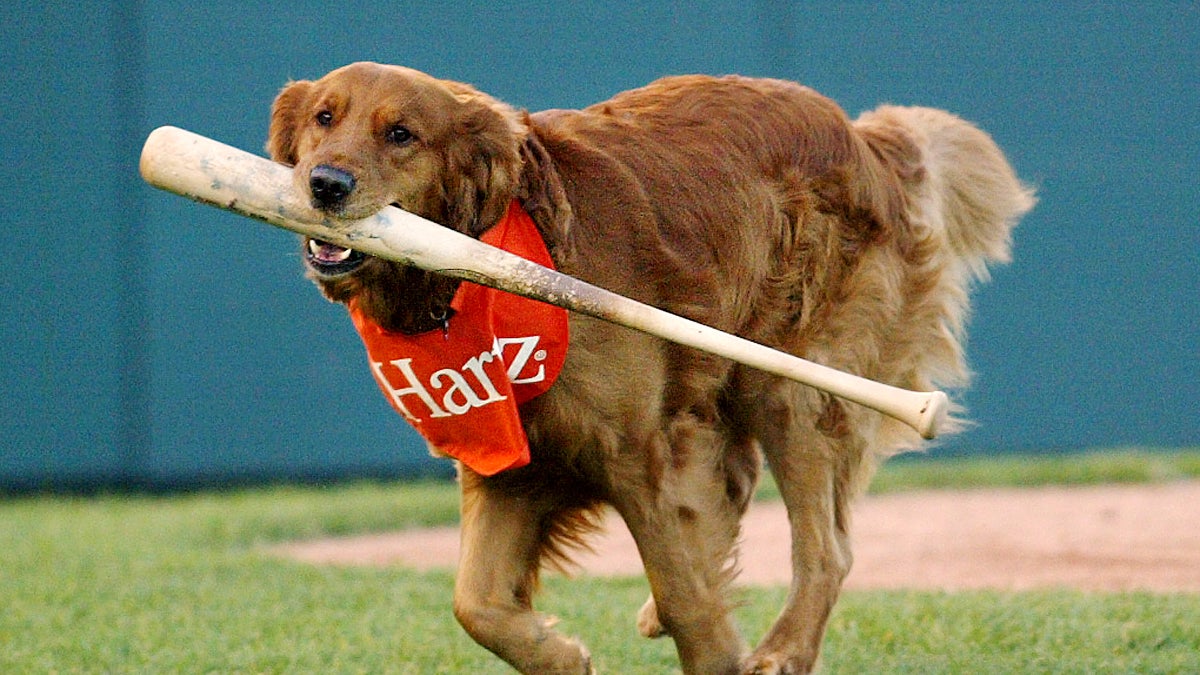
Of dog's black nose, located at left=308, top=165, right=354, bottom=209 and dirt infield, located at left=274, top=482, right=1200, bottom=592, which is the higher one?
dog's black nose, located at left=308, top=165, right=354, bottom=209

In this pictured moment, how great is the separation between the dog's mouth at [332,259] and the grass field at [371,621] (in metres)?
1.55

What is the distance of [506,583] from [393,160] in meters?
1.21

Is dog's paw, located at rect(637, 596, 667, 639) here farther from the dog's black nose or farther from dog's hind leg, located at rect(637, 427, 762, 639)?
the dog's black nose

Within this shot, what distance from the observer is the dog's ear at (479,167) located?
3.72 metres

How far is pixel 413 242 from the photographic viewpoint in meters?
3.47

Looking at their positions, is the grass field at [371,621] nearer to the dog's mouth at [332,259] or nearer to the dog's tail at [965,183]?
the dog's tail at [965,183]

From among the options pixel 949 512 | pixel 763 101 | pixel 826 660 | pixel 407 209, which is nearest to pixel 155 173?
pixel 407 209

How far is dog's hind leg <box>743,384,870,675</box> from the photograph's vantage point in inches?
180

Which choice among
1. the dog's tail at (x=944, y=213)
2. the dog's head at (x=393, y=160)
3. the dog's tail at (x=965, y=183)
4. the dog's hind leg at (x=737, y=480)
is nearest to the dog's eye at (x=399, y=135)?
the dog's head at (x=393, y=160)

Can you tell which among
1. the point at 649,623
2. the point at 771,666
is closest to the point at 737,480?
the point at 649,623

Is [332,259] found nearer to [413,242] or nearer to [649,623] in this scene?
[413,242]

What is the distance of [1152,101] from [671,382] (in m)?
8.02

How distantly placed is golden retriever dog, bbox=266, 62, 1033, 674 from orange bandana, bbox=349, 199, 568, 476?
4 centimetres

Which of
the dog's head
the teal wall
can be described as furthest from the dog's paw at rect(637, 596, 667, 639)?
Result: the teal wall
